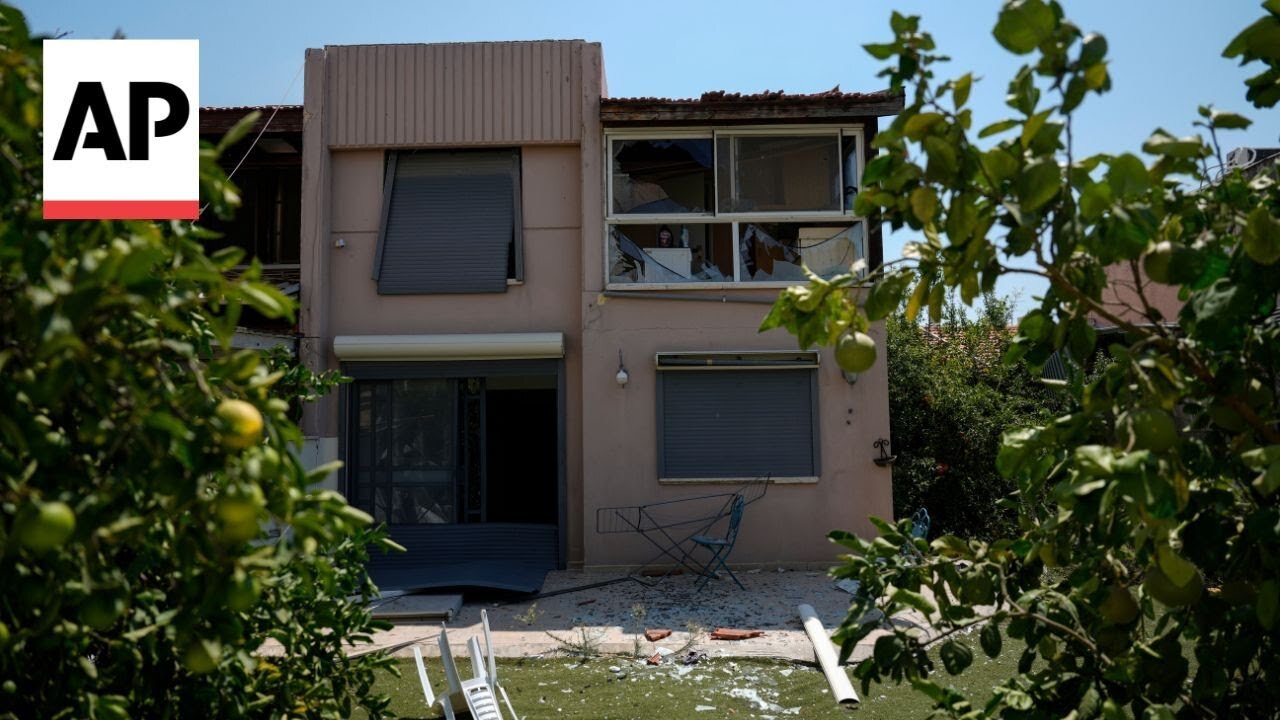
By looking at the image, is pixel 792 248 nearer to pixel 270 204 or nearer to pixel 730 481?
pixel 730 481

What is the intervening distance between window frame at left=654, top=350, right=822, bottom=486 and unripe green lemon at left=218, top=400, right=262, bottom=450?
9.31 m

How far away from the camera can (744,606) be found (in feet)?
29.2

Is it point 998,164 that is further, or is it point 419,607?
point 419,607

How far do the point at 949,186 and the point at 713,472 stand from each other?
8815 millimetres

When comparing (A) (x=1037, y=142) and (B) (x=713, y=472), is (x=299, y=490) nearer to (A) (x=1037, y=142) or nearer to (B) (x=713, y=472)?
(A) (x=1037, y=142)

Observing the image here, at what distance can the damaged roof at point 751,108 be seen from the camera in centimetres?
1061

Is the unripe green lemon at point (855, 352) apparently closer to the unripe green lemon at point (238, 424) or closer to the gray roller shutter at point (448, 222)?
the unripe green lemon at point (238, 424)

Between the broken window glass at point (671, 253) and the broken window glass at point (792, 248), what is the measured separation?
23cm

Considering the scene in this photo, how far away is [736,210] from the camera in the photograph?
11.1 metres

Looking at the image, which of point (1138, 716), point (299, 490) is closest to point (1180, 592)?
point (1138, 716)

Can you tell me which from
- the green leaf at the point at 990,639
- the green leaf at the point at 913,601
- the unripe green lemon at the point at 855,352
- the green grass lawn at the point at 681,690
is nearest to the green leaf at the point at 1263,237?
the unripe green lemon at the point at 855,352

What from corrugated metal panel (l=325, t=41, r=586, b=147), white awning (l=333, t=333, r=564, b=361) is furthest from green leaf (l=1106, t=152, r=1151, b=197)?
corrugated metal panel (l=325, t=41, r=586, b=147)

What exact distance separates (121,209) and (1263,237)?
2.30 m

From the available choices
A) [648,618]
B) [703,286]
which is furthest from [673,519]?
[703,286]
